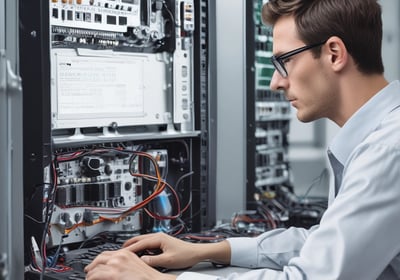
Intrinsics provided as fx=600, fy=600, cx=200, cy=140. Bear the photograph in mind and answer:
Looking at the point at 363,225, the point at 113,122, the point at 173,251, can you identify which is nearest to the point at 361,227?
the point at 363,225

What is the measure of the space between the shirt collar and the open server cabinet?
0.87 meters

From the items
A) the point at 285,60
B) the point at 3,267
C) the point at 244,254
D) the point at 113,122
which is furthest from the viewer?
the point at 113,122

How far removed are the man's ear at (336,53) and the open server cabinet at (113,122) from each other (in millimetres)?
832

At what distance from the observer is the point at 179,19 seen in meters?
2.31

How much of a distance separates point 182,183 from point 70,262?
2.21 ft

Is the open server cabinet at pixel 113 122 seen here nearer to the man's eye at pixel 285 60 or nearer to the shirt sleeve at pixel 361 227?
the man's eye at pixel 285 60

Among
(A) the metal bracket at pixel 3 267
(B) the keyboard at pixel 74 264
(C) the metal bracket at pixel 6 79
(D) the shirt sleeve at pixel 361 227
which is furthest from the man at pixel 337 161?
(C) the metal bracket at pixel 6 79

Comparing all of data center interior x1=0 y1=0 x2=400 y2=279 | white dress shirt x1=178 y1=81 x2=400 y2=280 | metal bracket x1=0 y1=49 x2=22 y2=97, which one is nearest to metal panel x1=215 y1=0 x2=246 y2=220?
data center interior x1=0 y1=0 x2=400 y2=279

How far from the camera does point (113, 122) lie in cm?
210

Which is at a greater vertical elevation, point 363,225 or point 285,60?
point 285,60

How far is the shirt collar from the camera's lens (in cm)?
144

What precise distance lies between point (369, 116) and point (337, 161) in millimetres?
150

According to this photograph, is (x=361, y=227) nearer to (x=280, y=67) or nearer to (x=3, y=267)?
(x=280, y=67)

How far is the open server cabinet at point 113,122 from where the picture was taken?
178 centimetres
